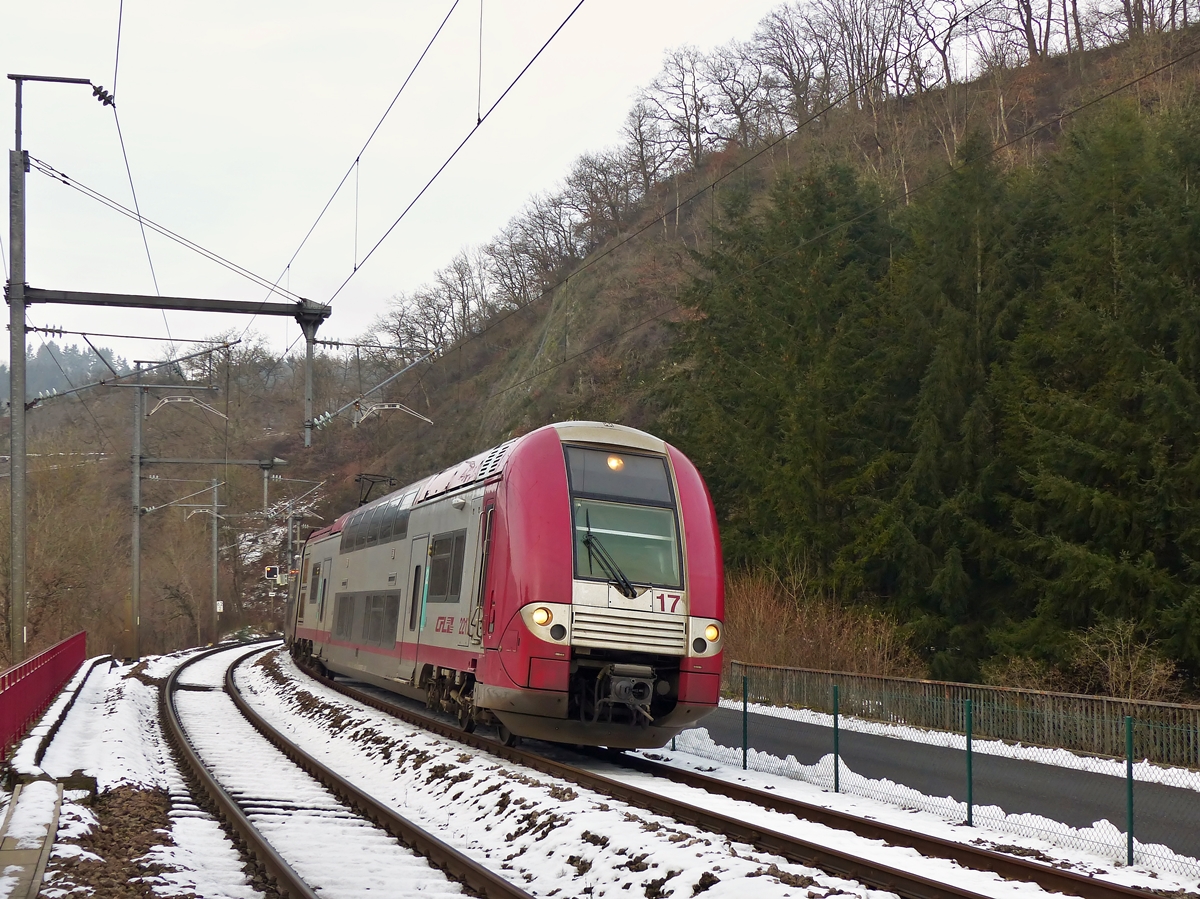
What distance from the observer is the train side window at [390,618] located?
773 inches

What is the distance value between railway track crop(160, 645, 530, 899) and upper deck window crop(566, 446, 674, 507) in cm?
423

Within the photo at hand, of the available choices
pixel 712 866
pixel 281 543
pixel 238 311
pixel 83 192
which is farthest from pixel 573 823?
pixel 281 543

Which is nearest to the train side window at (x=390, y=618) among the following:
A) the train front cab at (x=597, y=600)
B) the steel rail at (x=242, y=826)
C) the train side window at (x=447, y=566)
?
the train side window at (x=447, y=566)

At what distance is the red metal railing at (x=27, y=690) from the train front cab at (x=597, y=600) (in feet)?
19.4

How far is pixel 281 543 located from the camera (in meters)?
81.3

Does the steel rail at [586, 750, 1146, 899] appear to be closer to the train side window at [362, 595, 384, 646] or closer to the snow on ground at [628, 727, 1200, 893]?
the snow on ground at [628, 727, 1200, 893]

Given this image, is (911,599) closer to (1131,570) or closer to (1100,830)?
(1131,570)

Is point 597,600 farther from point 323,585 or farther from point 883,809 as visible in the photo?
point 323,585

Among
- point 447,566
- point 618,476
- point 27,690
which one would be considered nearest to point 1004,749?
point 618,476

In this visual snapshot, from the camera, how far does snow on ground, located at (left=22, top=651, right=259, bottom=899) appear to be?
28.7ft

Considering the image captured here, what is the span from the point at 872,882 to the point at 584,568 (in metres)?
6.02

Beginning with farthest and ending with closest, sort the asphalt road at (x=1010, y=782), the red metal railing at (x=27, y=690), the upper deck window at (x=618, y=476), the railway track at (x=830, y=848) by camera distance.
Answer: the red metal railing at (x=27, y=690) → the upper deck window at (x=618, y=476) → the asphalt road at (x=1010, y=782) → the railway track at (x=830, y=848)

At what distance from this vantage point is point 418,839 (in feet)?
32.4

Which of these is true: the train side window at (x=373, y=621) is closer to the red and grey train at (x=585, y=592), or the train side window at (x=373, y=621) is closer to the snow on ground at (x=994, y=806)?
the red and grey train at (x=585, y=592)
